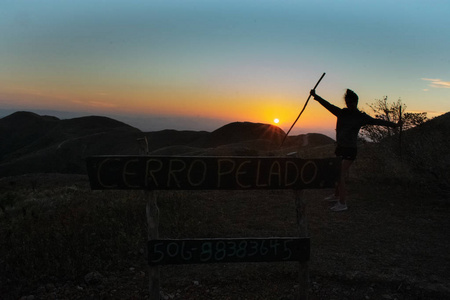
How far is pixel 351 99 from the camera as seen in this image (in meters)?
7.12

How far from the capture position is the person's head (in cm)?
709

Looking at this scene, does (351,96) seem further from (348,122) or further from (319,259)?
(319,259)

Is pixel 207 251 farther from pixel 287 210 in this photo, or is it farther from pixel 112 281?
pixel 287 210

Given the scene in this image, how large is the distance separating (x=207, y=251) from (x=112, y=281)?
1839 millimetres

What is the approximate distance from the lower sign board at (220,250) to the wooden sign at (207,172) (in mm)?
611

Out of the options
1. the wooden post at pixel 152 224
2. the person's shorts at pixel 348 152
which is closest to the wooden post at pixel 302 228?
the wooden post at pixel 152 224

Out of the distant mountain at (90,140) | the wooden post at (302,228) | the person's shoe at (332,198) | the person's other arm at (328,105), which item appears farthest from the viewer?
the distant mountain at (90,140)

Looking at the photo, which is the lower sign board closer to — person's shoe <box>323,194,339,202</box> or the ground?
the ground

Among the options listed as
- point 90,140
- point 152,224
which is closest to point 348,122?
point 152,224

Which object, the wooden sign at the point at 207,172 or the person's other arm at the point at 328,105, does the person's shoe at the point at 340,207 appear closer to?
the person's other arm at the point at 328,105

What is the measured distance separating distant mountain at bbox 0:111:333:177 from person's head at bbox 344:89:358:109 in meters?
28.6

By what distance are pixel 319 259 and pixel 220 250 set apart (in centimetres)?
241

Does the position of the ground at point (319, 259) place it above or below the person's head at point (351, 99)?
below

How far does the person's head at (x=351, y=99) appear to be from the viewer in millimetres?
7094
